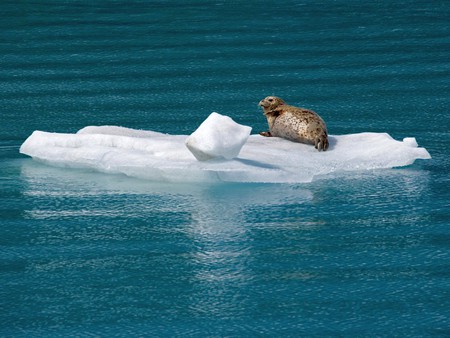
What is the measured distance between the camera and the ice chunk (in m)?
8.34

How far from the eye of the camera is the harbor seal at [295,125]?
368 inches

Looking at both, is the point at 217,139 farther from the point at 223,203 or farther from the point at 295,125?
the point at 295,125

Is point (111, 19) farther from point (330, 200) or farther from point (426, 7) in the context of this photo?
point (330, 200)

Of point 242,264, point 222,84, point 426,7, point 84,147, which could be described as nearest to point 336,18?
point 426,7

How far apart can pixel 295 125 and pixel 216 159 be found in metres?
1.17

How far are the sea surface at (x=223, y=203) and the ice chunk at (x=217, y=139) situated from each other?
254 mm

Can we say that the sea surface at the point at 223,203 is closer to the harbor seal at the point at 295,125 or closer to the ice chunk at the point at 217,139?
the ice chunk at the point at 217,139

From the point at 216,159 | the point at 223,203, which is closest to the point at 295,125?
the point at 216,159

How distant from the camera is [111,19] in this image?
15508mm

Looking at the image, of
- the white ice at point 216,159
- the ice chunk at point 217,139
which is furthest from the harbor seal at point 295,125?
the ice chunk at point 217,139

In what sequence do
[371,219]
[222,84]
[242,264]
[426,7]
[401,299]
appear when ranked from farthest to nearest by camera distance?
[426,7] < [222,84] < [371,219] < [242,264] < [401,299]

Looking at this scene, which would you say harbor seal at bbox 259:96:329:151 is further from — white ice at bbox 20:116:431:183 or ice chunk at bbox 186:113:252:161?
ice chunk at bbox 186:113:252:161

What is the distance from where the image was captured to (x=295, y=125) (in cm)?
954

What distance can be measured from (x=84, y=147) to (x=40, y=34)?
19.1ft
